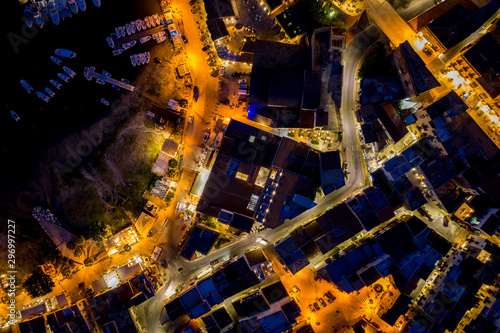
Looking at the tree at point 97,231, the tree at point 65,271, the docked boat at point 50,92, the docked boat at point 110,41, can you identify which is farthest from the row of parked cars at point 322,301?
the docked boat at point 50,92

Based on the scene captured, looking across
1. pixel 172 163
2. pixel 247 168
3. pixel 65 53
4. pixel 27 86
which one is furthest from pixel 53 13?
pixel 247 168

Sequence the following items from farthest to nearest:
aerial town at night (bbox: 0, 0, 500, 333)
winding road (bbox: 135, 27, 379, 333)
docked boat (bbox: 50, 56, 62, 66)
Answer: winding road (bbox: 135, 27, 379, 333)
docked boat (bbox: 50, 56, 62, 66)
aerial town at night (bbox: 0, 0, 500, 333)

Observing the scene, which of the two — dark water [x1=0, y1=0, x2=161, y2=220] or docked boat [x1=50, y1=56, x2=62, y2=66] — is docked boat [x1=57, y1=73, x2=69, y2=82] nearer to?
dark water [x1=0, y1=0, x2=161, y2=220]

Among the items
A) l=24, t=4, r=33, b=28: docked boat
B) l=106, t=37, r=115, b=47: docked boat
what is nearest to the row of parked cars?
l=106, t=37, r=115, b=47: docked boat

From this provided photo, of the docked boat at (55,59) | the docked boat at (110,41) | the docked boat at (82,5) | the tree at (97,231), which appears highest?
the docked boat at (82,5)

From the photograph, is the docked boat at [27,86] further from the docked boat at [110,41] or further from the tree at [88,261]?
the tree at [88,261]

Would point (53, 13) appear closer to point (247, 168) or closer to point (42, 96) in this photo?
point (42, 96)

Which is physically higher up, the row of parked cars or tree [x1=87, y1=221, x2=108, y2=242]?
tree [x1=87, y1=221, x2=108, y2=242]
